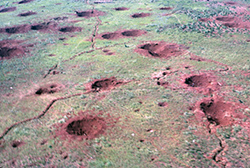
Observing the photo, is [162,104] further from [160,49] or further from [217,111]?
[160,49]

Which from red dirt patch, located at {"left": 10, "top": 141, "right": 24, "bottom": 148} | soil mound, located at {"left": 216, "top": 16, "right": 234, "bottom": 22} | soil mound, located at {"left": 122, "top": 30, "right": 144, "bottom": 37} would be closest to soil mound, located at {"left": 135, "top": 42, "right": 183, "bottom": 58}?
soil mound, located at {"left": 122, "top": 30, "right": 144, "bottom": 37}

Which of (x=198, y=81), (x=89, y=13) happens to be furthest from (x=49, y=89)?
(x=89, y=13)

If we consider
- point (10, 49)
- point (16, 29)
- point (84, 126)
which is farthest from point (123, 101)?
point (16, 29)

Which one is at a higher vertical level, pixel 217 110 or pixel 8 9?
pixel 8 9

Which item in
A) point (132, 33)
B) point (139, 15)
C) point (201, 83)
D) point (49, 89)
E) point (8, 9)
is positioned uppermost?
point (8, 9)

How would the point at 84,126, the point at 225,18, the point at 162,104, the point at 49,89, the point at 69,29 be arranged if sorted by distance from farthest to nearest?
→ the point at 225,18 → the point at 69,29 → the point at 49,89 → the point at 162,104 → the point at 84,126

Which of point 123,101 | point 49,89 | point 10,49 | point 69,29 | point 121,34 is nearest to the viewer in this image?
point 123,101

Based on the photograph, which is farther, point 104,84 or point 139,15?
point 139,15

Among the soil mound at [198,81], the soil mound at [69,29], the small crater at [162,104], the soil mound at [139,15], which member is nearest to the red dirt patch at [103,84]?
the small crater at [162,104]
